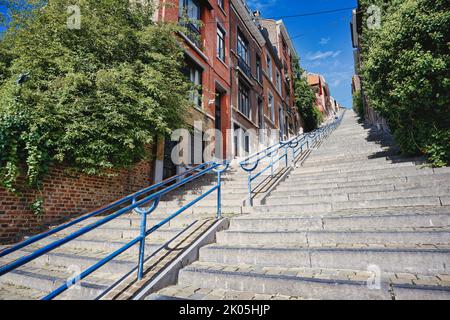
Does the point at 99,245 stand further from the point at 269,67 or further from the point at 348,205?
the point at 269,67

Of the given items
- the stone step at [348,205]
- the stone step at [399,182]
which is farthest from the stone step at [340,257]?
the stone step at [399,182]

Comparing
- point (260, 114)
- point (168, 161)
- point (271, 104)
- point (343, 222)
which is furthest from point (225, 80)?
point (343, 222)

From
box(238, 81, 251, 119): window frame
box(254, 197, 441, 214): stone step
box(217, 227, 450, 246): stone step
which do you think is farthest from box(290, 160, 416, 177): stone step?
box(238, 81, 251, 119): window frame

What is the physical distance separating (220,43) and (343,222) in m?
12.9

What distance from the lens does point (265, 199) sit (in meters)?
5.48

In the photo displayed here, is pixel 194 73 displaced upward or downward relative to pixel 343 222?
upward

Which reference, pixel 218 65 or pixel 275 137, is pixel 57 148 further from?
pixel 275 137

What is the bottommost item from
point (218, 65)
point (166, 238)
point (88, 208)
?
point (166, 238)

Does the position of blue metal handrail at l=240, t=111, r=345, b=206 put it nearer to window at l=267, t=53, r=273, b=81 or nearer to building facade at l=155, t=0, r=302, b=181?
building facade at l=155, t=0, r=302, b=181

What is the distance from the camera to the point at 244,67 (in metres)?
16.5

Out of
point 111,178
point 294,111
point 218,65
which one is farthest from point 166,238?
point 294,111

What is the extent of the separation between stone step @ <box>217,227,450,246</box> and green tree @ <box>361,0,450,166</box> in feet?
11.4

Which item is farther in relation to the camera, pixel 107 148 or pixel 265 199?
pixel 107 148
